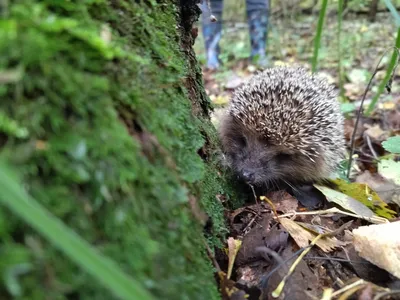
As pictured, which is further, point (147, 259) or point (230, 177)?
point (230, 177)

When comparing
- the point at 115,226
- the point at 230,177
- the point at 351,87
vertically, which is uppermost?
the point at 115,226

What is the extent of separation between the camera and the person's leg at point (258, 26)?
7695mm

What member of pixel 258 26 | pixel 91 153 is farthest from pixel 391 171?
pixel 258 26

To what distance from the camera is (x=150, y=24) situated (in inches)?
64.7

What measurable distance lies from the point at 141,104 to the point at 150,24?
46cm

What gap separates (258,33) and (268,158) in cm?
533

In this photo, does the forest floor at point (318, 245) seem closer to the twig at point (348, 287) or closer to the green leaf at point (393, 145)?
the twig at point (348, 287)

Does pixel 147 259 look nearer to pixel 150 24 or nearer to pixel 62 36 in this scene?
pixel 62 36

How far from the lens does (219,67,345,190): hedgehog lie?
10.4 feet

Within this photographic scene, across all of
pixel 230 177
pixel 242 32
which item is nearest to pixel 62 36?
pixel 230 177

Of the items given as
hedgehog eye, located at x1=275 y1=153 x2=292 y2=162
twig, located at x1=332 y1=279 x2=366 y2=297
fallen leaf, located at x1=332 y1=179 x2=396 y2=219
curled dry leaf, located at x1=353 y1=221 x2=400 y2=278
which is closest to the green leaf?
fallen leaf, located at x1=332 y1=179 x2=396 y2=219

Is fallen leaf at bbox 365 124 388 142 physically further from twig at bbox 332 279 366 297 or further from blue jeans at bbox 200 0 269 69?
blue jeans at bbox 200 0 269 69

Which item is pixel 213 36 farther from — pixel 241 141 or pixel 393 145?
pixel 393 145

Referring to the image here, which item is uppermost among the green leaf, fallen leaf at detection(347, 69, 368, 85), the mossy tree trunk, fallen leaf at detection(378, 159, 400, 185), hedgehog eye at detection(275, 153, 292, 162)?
the mossy tree trunk
